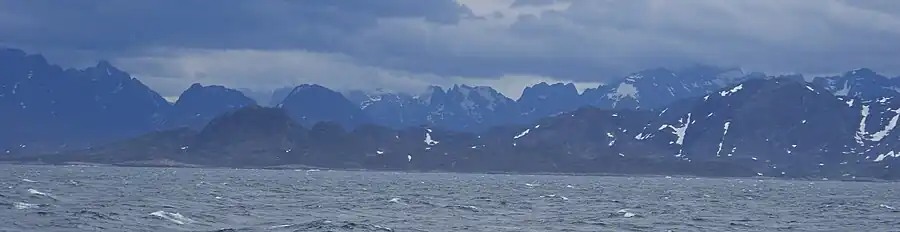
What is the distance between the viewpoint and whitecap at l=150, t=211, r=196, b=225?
92812 mm

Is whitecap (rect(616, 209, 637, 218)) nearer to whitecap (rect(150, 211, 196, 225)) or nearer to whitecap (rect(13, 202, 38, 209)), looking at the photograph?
whitecap (rect(150, 211, 196, 225))

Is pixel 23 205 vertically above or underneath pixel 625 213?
underneath

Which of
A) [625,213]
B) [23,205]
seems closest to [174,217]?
[23,205]

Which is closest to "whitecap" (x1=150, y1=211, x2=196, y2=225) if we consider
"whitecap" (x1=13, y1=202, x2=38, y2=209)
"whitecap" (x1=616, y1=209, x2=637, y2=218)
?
"whitecap" (x1=13, y1=202, x2=38, y2=209)

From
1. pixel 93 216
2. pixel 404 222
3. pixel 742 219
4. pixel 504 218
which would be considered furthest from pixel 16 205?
pixel 742 219

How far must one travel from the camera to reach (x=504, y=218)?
357ft

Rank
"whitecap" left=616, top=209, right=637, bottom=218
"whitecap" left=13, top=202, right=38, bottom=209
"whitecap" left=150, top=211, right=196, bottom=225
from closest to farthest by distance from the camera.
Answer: "whitecap" left=150, top=211, right=196, bottom=225 → "whitecap" left=13, top=202, right=38, bottom=209 → "whitecap" left=616, top=209, right=637, bottom=218

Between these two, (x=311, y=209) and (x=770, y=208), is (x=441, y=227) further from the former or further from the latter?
(x=770, y=208)

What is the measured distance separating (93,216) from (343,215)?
24167mm

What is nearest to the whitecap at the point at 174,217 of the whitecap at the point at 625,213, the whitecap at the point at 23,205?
the whitecap at the point at 23,205

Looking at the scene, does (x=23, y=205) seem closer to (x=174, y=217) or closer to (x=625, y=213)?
(x=174, y=217)

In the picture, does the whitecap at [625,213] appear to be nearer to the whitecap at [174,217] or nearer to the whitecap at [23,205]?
the whitecap at [174,217]

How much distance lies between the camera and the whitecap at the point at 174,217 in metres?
92.8

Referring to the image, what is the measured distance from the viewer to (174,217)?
96125 millimetres
